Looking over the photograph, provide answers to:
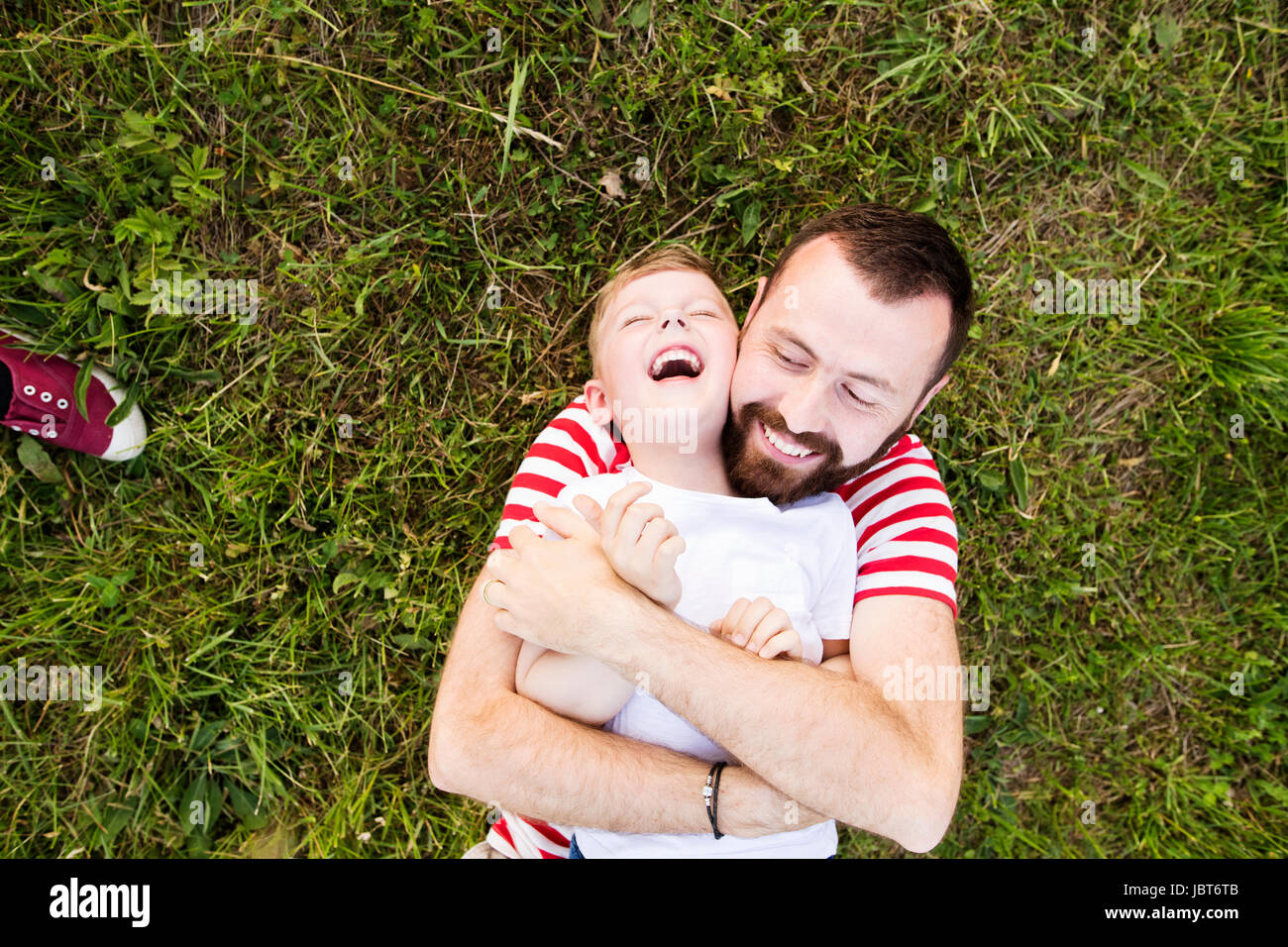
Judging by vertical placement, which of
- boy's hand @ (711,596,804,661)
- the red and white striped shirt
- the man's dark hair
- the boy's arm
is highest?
the man's dark hair

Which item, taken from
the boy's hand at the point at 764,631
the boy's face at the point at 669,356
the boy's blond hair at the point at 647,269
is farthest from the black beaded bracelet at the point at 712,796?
the boy's blond hair at the point at 647,269

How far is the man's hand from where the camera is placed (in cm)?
259

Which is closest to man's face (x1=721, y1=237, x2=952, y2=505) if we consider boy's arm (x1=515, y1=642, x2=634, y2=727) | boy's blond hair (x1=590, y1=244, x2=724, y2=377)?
boy's blond hair (x1=590, y1=244, x2=724, y2=377)

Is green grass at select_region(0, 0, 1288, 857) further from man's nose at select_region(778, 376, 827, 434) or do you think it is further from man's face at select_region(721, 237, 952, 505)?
man's nose at select_region(778, 376, 827, 434)

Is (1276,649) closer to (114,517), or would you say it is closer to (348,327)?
(348,327)

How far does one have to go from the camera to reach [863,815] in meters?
2.63

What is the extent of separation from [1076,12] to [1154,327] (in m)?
1.59

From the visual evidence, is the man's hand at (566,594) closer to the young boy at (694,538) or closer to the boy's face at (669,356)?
the young boy at (694,538)

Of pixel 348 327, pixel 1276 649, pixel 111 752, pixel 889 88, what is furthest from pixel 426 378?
pixel 1276 649

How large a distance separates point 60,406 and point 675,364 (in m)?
2.83

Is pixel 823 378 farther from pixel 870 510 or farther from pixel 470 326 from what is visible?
pixel 470 326

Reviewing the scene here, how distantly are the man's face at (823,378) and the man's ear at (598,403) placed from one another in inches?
18.1

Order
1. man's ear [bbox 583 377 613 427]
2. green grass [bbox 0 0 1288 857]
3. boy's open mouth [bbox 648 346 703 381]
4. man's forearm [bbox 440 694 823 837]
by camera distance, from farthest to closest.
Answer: green grass [bbox 0 0 1288 857], man's ear [bbox 583 377 613 427], boy's open mouth [bbox 648 346 703 381], man's forearm [bbox 440 694 823 837]
